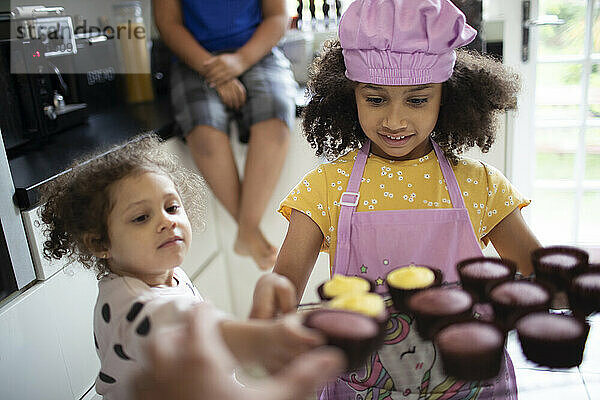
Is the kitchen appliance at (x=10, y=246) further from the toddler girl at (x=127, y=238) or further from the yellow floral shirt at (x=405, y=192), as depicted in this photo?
the yellow floral shirt at (x=405, y=192)

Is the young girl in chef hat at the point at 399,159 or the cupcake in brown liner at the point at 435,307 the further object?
the young girl in chef hat at the point at 399,159

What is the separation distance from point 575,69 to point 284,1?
59 centimetres

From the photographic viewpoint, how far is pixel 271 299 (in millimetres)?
390

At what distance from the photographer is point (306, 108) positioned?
0.73m

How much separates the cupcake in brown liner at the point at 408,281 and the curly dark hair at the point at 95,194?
22 centimetres

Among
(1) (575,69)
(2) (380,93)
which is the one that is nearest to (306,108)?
(2) (380,93)

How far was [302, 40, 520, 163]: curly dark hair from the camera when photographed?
25.9 inches

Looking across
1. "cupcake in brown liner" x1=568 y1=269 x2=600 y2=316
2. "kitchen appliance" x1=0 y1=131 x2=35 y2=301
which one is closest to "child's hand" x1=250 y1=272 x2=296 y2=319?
"cupcake in brown liner" x1=568 y1=269 x2=600 y2=316

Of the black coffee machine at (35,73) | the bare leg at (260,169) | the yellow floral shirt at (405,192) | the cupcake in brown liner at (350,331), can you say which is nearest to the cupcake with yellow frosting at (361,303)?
the cupcake in brown liner at (350,331)

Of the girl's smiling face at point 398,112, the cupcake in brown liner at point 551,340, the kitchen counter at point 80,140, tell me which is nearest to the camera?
the cupcake in brown liner at point 551,340

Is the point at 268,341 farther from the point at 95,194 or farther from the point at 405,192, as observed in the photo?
the point at 405,192

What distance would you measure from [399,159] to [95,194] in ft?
1.10

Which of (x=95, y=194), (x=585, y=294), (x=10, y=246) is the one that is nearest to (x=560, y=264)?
(x=585, y=294)

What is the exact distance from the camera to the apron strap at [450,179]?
2.10ft
